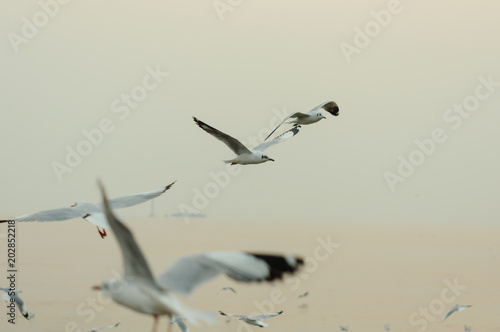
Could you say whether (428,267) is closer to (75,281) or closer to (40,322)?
(75,281)

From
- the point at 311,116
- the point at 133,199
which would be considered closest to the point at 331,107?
the point at 311,116

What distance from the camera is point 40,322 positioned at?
21625 millimetres

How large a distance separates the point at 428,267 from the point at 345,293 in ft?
62.9

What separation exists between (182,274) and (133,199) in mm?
6265

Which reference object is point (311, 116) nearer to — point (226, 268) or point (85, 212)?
point (85, 212)

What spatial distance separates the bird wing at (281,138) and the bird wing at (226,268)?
320 inches

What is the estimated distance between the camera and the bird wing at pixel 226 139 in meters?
12.2

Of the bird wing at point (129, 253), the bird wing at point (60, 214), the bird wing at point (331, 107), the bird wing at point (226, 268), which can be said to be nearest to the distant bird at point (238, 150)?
the bird wing at point (331, 107)

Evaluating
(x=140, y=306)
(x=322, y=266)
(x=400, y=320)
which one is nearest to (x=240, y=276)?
(x=140, y=306)

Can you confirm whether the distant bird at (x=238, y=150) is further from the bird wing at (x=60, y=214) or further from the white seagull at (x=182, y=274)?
the white seagull at (x=182, y=274)

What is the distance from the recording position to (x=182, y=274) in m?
5.53

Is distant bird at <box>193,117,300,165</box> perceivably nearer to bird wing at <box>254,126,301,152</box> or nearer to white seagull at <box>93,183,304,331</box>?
bird wing at <box>254,126,301,152</box>

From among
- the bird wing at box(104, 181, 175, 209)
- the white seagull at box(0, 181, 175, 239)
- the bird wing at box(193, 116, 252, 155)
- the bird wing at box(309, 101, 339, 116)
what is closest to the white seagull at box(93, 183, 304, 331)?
the white seagull at box(0, 181, 175, 239)

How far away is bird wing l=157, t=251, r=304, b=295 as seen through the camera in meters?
5.44
